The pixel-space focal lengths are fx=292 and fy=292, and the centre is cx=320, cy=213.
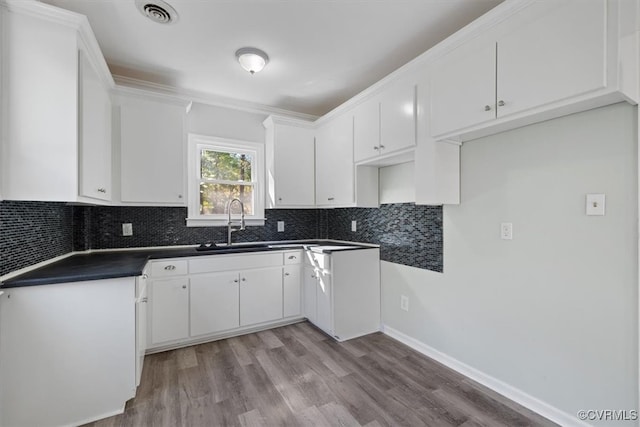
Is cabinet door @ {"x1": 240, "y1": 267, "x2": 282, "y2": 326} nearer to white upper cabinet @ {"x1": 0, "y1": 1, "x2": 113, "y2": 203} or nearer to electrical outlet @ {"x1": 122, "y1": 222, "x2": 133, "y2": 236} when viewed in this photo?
electrical outlet @ {"x1": 122, "y1": 222, "x2": 133, "y2": 236}

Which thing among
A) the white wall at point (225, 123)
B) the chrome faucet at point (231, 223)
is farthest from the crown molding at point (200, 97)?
the chrome faucet at point (231, 223)

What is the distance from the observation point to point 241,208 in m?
3.44

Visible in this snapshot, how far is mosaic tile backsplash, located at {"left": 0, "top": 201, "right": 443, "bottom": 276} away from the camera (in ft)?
5.90

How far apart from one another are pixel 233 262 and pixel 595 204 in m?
2.68

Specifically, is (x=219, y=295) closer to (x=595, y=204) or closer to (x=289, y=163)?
(x=289, y=163)

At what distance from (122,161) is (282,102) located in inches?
70.1

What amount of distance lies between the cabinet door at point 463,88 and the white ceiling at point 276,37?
0.33m

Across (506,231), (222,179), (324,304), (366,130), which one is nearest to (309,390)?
(324,304)

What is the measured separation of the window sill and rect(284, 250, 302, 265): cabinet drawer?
0.62 metres

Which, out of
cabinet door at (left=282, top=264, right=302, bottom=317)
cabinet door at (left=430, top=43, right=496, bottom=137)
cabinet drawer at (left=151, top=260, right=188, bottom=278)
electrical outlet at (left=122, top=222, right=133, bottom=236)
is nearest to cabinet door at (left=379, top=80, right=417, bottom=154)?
cabinet door at (left=430, top=43, right=496, bottom=137)

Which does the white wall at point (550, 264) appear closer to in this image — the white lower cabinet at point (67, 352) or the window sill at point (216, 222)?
the window sill at point (216, 222)

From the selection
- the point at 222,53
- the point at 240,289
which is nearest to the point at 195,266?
the point at 240,289

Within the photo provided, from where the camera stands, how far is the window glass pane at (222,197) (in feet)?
10.7

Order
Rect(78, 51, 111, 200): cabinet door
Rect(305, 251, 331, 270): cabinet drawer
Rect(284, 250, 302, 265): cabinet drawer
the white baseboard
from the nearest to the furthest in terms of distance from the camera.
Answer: the white baseboard → Rect(78, 51, 111, 200): cabinet door → Rect(305, 251, 331, 270): cabinet drawer → Rect(284, 250, 302, 265): cabinet drawer
